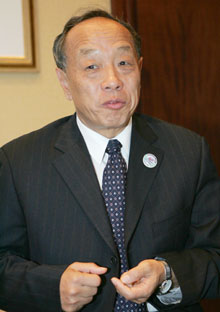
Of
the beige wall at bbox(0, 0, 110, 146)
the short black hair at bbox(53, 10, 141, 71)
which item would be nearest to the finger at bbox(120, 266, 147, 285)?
the short black hair at bbox(53, 10, 141, 71)

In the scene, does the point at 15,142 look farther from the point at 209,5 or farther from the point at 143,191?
the point at 209,5

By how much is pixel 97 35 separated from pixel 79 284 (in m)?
0.96

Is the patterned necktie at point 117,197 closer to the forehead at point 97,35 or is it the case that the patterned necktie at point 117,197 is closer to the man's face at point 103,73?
the man's face at point 103,73

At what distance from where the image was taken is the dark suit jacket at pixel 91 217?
1573mm

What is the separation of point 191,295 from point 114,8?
1.61 meters

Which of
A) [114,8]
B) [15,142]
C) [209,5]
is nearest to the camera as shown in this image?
[15,142]

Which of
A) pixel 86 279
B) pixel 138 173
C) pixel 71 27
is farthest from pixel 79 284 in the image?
pixel 71 27

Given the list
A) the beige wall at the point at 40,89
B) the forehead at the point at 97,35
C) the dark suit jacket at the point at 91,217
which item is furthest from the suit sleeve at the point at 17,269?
the forehead at the point at 97,35

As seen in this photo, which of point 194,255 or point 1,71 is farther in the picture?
point 1,71

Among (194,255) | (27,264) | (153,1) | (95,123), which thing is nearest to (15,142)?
(95,123)

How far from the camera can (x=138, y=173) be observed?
1.71 metres

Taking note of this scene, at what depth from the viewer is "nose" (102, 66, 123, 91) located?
5.41ft

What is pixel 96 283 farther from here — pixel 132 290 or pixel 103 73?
pixel 103 73

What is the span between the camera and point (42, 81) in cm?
227
